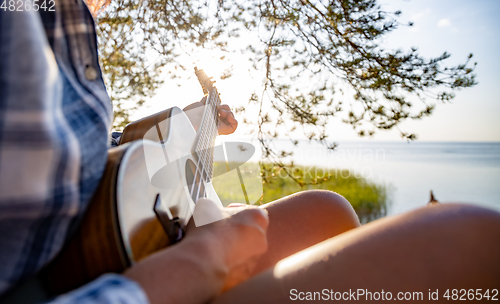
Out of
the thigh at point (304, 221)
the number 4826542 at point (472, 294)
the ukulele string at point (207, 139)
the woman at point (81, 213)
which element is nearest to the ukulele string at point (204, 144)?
the ukulele string at point (207, 139)

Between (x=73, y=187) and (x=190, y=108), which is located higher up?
(x=190, y=108)

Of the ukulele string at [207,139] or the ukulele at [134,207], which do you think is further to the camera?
the ukulele string at [207,139]

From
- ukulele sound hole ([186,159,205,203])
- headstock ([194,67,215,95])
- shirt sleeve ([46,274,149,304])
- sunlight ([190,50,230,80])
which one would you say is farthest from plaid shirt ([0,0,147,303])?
sunlight ([190,50,230,80])

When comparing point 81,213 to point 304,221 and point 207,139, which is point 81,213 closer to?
point 304,221

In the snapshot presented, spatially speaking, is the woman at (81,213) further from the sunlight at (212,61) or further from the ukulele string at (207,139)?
the sunlight at (212,61)

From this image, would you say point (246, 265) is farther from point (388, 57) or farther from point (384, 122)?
point (388, 57)

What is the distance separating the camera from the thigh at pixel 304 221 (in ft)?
3.04

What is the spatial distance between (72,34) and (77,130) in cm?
23

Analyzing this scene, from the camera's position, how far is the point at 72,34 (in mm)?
611

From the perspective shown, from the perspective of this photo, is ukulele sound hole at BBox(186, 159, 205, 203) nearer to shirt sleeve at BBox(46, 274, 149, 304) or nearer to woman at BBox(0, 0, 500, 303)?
woman at BBox(0, 0, 500, 303)

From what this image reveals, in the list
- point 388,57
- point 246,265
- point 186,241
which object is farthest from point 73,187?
point 388,57

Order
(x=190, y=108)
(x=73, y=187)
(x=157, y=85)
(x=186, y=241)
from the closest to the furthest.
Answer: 1. (x=73, y=187)
2. (x=186, y=241)
3. (x=190, y=108)
4. (x=157, y=85)

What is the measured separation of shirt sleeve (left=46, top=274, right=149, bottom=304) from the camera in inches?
14.8

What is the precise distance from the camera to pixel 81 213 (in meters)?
0.55
